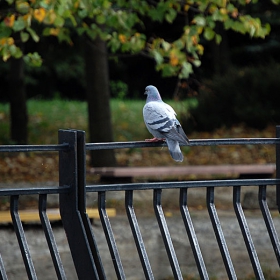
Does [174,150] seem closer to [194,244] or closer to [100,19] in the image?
[194,244]

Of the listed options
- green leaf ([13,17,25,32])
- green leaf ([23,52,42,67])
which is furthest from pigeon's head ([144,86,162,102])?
green leaf ([23,52,42,67])

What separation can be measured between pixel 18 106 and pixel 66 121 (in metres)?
4.40

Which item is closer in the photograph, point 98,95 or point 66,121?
point 98,95

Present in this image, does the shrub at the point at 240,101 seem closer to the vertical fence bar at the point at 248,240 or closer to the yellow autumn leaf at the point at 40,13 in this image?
the yellow autumn leaf at the point at 40,13

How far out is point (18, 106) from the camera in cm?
1504

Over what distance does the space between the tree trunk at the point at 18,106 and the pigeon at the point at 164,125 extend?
984cm

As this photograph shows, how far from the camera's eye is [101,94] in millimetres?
12430

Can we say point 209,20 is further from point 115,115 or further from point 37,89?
point 37,89

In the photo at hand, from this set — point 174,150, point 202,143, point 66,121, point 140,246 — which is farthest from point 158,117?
point 66,121

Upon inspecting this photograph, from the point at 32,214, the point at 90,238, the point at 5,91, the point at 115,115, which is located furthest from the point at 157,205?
the point at 5,91

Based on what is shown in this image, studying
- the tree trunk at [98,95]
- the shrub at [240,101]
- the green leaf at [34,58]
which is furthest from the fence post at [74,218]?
the shrub at [240,101]

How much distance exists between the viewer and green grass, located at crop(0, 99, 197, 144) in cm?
1662

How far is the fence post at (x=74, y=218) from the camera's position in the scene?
3534mm

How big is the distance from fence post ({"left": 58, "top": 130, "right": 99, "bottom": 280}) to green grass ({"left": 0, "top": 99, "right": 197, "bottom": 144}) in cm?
1073
